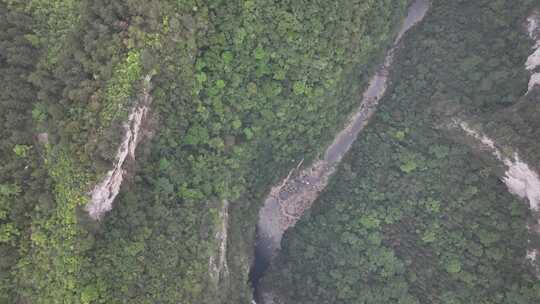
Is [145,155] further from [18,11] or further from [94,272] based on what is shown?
[18,11]

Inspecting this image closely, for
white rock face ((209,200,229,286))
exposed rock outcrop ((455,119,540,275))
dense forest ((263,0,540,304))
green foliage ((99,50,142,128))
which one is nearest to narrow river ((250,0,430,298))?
dense forest ((263,0,540,304))

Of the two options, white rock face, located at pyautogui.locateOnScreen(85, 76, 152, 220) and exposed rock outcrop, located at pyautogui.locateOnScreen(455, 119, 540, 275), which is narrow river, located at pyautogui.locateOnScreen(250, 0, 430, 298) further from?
white rock face, located at pyautogui.locateOnScreen(85, 76, 152, 220)

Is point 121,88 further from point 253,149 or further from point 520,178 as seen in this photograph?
point 520,178

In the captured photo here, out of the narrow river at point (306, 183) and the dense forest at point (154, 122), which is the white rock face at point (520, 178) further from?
the dense forest at point (154, 122)

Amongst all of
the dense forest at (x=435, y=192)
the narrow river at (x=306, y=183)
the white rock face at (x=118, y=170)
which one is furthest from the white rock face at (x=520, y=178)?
the white rock face at (x=118, y=170)

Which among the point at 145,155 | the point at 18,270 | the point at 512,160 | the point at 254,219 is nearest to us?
the point at 18,270

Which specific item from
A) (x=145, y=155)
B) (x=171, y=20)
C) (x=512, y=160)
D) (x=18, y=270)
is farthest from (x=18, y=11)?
(x=512, y=160)

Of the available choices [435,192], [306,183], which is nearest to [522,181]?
[435,192]
